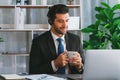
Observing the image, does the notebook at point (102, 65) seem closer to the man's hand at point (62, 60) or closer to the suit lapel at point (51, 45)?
the man's hand at point (62, 60)

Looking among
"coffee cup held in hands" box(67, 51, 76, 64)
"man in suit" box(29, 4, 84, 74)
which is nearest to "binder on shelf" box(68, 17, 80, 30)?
"man in suit" box(29, 4, 84, 74)

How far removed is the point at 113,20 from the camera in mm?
3879

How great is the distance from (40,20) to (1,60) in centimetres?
88

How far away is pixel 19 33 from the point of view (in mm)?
4305

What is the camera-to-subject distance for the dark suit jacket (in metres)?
2.46

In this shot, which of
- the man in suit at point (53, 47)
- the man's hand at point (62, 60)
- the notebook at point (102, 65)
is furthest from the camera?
the man in suit at point (53, 47)

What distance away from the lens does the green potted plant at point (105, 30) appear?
3.78 meters

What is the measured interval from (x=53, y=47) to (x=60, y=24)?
→ 0.23 meters

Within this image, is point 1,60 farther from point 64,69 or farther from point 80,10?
point 64,69

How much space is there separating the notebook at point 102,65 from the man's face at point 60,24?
96 centimetres

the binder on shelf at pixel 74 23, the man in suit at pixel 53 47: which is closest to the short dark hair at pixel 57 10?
the man in suit at pixel 53 47

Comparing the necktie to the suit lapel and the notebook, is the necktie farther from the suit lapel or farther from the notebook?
the notebook

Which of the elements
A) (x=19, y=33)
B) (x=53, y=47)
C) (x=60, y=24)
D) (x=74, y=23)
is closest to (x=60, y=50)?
(x=53, y=47)

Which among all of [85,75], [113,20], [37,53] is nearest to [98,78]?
[85,75]
